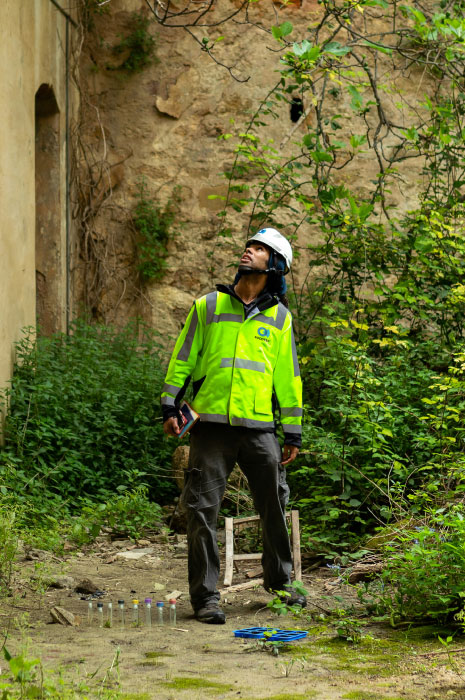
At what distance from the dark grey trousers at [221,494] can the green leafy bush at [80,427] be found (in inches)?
83.7

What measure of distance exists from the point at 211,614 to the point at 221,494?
0.59m

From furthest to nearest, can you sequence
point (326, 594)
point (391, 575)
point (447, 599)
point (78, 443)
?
point (78, 443) < point (326, 594) < point (391, 575) < point (447, 599)

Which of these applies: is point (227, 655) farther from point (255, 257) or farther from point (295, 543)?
point (255, 257)

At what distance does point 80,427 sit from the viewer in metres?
7.01

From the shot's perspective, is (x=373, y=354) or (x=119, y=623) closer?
(x=119, y=623)

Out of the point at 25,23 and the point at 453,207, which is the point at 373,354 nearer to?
the point at 453,207

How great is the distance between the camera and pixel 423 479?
582 cm

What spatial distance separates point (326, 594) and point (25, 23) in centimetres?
579

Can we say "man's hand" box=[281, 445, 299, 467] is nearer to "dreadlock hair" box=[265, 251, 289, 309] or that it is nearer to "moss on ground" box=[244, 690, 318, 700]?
"dreadlock hair" box=[265, 251, 289, 309]

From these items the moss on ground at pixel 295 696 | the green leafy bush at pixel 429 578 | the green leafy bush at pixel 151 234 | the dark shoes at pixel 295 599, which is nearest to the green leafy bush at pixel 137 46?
the green leafy bush at pixel 151 234

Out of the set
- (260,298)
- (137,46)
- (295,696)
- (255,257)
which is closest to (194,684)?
(295,696)

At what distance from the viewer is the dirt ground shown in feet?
9.81

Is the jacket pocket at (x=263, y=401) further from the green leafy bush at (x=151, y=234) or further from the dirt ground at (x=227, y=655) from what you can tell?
the green leafy bush at (x=151, y=234)

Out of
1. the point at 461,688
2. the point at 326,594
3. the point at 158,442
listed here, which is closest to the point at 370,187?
the point at 158,442
